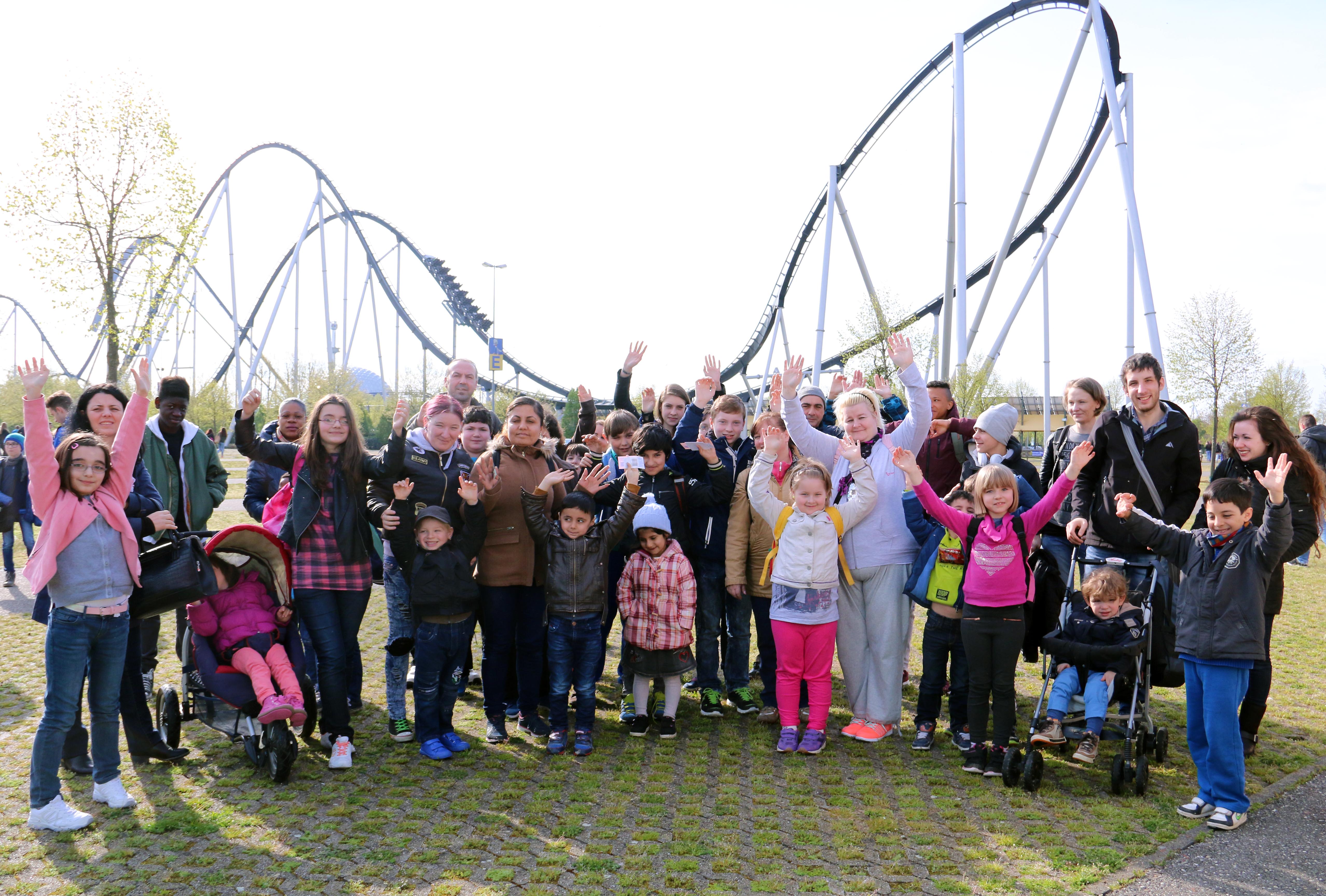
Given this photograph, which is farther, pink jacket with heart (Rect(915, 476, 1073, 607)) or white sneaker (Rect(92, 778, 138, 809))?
pink jacket with heart (Rect(915, 476, 1073, 607))

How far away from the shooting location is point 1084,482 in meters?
5.41

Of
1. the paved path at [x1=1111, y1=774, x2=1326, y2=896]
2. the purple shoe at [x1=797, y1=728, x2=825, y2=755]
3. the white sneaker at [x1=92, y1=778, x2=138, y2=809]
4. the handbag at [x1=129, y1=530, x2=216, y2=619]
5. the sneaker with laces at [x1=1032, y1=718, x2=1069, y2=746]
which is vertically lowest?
the paved path at [x1=1111, y1=774, x2=1326, y2=896]

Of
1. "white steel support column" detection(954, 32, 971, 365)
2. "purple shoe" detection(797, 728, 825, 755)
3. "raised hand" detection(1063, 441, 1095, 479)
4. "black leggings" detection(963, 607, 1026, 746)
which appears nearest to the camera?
"black leggings" detection(963, 607, 1026, 746)

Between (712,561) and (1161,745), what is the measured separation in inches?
108

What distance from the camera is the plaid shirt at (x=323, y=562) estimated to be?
16.0 ft

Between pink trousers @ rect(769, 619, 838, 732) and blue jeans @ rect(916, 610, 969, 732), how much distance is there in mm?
564

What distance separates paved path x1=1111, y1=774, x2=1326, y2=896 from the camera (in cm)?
350

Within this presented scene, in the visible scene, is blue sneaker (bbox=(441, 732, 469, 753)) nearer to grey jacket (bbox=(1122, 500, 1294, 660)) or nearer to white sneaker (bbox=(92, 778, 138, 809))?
white sneaker (bbox=(92, 778, 138, 809))

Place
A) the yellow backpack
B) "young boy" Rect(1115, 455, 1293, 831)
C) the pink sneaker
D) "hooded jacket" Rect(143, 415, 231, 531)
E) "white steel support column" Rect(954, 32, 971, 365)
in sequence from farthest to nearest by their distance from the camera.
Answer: "white steel support column" Rect(954, 32, 971, 365) < "hooded jacket" Rect(143, 415, 231, 531) < the yellow backpack < the pink sneaker < "young boy" Rect(1115, 455, 1293, 831)

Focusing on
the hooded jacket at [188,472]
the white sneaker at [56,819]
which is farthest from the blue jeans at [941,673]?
the hooded jacket at [188,472]

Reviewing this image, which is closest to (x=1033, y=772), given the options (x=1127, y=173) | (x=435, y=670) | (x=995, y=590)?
(x=995, y=590)

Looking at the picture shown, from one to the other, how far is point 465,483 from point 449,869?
2066mm

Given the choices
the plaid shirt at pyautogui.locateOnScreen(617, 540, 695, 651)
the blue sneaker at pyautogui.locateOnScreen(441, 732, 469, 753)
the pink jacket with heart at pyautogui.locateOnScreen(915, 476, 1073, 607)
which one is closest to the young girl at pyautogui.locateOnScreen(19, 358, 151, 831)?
the blue sneaker at pyautogui.locateOnScreen(441, 732, 469, 753)

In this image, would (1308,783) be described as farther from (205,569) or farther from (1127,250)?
(1127,250)
